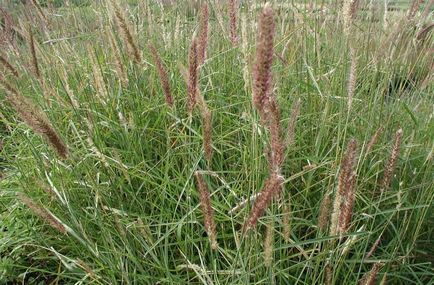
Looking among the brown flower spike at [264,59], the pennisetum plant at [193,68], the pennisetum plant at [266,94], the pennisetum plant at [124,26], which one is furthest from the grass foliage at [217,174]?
the brown flower spike at [264,59]

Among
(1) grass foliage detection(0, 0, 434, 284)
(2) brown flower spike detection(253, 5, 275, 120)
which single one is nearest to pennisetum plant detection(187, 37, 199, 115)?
(1) grass foliage detection(0, 0, 434, 284)

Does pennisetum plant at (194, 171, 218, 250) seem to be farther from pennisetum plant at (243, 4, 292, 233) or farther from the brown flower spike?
the brown flower spike

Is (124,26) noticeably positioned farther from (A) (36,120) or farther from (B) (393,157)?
(B) (393,157)

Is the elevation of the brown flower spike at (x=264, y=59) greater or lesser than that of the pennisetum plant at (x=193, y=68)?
greater

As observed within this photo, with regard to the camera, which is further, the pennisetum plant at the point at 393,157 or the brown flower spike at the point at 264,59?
the pennisetum plant at the point at 393,157

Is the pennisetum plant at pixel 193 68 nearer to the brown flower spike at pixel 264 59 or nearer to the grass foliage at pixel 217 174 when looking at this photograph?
the grass foliage at pixel 217 174

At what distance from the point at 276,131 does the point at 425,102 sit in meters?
1.36

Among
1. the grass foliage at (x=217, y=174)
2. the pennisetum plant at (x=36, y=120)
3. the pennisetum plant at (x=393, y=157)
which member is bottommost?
the grass foliage at (x=217, y=174)

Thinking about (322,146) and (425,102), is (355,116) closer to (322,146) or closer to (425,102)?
(322,146)

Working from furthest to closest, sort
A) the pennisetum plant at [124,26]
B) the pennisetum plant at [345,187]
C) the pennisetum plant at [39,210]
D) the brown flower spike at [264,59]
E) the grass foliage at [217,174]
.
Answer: the grass foliage at [217,174] → the pennisetum plant at [124,26] → the pennisetum plant at [39,210] → the pennisetum plant at [345,187] → the brown flower spike at [264,59]

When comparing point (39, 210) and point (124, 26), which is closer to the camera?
point (39, 210)

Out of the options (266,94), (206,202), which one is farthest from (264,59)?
(206,202)

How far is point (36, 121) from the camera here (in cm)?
104

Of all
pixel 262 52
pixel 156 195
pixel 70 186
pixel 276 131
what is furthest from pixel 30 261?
pixel 262 52
